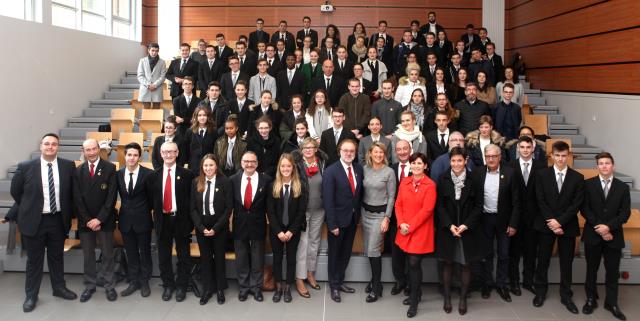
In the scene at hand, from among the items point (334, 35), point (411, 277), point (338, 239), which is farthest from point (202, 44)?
point (411, 277)

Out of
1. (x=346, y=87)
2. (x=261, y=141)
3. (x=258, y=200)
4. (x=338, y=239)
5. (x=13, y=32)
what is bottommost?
(x=338, y=239)

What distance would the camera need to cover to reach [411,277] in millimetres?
4941

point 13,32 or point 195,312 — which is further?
point 13,32

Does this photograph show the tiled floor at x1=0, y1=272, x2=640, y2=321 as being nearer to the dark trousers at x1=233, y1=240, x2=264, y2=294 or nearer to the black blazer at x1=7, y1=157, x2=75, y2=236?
the dark trousers at x1=233, y1=240, x2=264, y2=294

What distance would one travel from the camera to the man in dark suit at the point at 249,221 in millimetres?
5070

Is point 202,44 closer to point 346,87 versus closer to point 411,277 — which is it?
point 346,87

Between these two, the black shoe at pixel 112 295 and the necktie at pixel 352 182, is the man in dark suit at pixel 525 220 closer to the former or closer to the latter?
the necktie at pixel 352 182

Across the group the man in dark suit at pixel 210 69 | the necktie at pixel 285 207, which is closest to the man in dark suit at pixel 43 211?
the necktie at pixel 285 207

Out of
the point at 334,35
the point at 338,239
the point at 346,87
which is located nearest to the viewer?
the point at 338,239

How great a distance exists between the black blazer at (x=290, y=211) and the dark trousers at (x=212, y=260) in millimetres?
461

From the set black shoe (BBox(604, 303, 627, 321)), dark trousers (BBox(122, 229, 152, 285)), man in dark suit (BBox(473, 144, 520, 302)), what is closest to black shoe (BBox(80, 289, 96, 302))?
dark trousers (BBox(122, 229, 152, 285))

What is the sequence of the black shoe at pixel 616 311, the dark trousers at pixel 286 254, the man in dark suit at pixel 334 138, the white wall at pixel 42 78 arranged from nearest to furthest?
the black shoe at pixel 616 311
the dark trousers at pixel 286 254
the man in dark suit at pixel 334 138
the white wall at pixel 42 78

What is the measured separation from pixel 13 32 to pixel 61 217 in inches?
163

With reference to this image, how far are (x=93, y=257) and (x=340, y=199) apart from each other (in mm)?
2386
